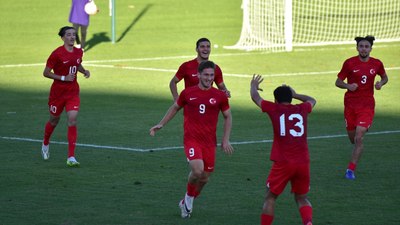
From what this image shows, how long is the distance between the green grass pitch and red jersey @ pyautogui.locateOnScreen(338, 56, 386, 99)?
126 centimetres

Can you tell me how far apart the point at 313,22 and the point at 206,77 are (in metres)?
27.6

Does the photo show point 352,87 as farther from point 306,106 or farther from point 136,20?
point 136,20

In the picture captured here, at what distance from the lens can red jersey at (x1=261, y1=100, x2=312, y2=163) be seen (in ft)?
38.1

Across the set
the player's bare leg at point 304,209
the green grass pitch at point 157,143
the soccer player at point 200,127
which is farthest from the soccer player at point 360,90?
the player's bare leg at point 304,209

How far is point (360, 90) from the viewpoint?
16391mm

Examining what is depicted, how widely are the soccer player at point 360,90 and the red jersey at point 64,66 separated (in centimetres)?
440

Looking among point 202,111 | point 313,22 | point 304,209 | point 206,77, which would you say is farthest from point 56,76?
point 313,22

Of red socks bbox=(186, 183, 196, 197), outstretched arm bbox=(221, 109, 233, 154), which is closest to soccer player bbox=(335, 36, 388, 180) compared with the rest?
outstretched arm bbox=(221, 109, 233, 154)

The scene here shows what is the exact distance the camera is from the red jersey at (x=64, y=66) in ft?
56.2

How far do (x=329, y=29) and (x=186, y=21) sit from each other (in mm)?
6021

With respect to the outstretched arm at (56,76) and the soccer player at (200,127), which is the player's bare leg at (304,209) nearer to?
the soccer player at (200,127)

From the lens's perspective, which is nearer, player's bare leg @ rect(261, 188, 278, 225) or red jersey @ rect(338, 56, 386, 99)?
player's bare leg @ rect(261, 188, 278, 225)

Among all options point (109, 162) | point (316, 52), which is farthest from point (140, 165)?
point (316, 52)

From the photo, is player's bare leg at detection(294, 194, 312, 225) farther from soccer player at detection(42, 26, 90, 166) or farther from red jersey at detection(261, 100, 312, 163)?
soccer player at detection(42, 26, 90, 166)
